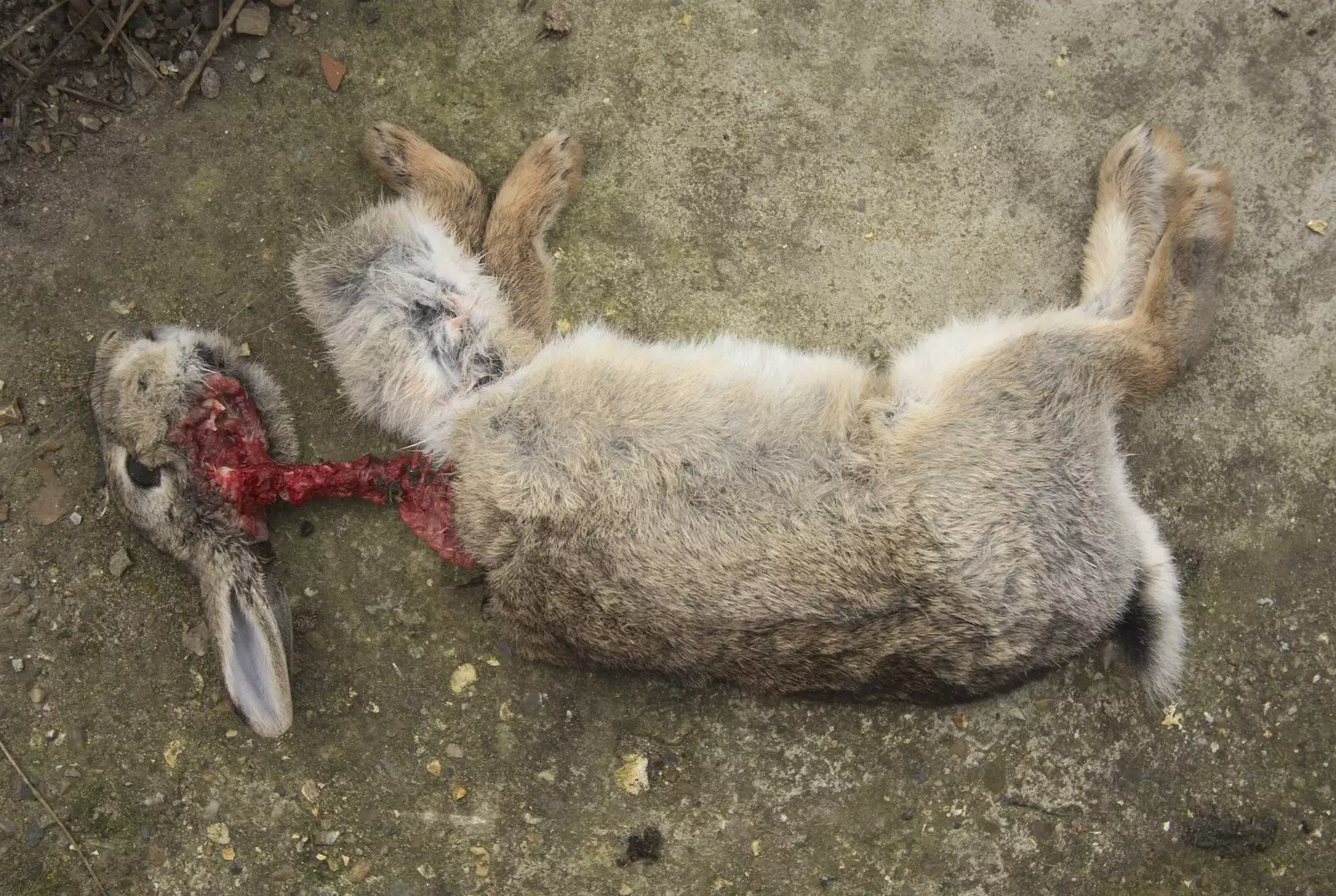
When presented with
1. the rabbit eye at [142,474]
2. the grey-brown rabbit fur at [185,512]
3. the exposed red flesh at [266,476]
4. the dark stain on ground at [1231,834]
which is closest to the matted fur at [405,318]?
the exposed red flesh at [266,476]

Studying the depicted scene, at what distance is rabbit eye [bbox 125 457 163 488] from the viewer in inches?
134

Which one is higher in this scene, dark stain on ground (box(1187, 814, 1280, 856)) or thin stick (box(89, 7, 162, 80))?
thin stick (box(89, 7, 162, 80))

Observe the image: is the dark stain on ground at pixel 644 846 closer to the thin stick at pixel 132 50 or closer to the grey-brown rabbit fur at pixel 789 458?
the grey-brown rabbit fur at pixel 789 458

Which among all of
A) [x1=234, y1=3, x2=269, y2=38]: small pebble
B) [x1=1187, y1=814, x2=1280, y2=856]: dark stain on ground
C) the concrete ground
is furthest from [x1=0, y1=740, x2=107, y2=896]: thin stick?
[x1=1187, y1=814, x2=1280, y2=856]: dark stain on ground

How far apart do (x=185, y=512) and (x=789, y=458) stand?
7.34ft

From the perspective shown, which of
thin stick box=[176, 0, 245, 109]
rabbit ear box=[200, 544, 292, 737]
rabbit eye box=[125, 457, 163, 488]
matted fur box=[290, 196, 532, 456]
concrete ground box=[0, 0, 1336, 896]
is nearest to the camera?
rabbit ear box=[200, 544, 292, 737]

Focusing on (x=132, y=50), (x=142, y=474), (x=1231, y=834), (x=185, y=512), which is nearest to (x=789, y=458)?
(x=185, y=512)

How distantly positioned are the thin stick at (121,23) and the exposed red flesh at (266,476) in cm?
146

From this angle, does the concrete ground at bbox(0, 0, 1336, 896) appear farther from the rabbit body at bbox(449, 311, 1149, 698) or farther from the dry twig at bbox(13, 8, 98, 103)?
the rabbit body at bbox(449, 311, 1149, 698)

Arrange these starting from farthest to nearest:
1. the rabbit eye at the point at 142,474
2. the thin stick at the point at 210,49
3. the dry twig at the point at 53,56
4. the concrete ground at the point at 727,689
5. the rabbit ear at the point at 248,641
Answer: the concrete ground at the point at 727,689 → the thin stick at the point at 210,49 → the dry twig at the point at 53,56 → the rabbit eye at the point at 142,474 → the rabbit ear at the point at 248,641

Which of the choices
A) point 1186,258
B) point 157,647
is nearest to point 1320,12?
point 1186,258

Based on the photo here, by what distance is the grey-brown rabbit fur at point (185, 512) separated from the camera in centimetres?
332

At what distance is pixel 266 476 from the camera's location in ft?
11.5

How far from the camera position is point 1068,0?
3.90 metres
